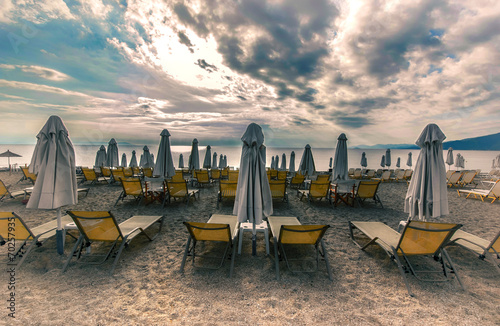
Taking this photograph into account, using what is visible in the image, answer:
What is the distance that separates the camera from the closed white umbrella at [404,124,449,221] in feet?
11.2

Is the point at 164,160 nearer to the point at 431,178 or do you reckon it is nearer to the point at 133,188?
the point at 133,188

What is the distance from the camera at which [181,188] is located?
6.65m

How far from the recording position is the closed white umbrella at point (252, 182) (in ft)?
10.4

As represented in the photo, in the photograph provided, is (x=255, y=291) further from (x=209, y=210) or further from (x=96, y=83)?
(x=96, y=83)

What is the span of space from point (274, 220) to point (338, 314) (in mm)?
2143

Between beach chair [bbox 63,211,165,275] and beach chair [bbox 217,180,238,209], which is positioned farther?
beach chair [bbox 217,180,238,209]

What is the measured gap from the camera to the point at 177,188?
661 centimetres

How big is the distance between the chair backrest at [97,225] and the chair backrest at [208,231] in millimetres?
1172

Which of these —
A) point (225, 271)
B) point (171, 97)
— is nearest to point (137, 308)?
point (225, 271)

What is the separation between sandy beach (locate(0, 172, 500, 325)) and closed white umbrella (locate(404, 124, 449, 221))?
870mm

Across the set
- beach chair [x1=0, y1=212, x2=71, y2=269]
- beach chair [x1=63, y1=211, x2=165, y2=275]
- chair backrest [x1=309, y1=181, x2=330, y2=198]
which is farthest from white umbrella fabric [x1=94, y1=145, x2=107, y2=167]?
chair backrest [x1=309, y1=181, x2=330, y2=198]

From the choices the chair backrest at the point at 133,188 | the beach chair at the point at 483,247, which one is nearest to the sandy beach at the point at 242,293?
the beach chair at the point at 483,247

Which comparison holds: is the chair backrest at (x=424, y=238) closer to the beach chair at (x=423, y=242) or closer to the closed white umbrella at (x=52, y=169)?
the beach chair at (x=423, y=242)

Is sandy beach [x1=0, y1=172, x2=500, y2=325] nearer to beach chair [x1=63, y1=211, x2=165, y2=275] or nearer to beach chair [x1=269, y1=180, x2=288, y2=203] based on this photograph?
beach chair [x1=63, y1=211, x2=165, y2=275]
